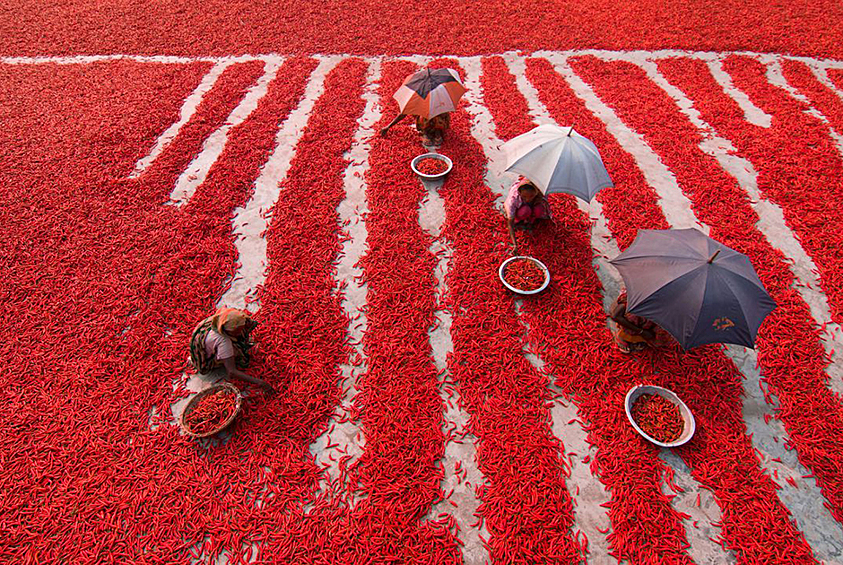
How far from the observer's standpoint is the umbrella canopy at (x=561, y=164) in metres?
5.06

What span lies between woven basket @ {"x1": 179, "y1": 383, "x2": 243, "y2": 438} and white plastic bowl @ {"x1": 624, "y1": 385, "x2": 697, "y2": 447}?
3873 mm

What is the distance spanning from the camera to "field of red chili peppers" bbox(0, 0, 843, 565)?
367 cm

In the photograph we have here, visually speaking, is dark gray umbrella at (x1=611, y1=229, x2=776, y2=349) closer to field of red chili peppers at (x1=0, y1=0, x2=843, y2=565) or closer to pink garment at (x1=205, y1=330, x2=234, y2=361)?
field of red chili peppers at (x1=0, y1=0, x2=843, y2=565)

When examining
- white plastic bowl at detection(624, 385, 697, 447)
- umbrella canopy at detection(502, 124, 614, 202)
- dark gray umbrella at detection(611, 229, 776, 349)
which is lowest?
white plastic bowl at detection(624, 385, 697, 447)

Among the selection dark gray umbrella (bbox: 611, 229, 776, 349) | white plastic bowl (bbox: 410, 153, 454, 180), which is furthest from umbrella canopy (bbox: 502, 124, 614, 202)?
white plastic bowl (bbox: 410, 153, 454, 180)

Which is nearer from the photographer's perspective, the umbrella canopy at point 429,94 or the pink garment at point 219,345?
the pink garment at point 219,345

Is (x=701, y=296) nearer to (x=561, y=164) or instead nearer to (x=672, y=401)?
(x=672, y=401)

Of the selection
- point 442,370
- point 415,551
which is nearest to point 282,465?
point 415,551

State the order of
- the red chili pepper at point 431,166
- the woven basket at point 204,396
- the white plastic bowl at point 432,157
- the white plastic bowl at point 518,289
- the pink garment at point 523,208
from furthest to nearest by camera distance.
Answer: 1. the red chili pepper at point 431,166
2. the white plastic bowl at point 432,157
3. the pink garment at point 523,208
4. the white plastic bowl at point 518,289
5. the woven basket at point 204,396

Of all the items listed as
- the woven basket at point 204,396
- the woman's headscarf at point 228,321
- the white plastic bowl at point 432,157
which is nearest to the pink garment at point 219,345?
the woman's headscarf at point 228,321

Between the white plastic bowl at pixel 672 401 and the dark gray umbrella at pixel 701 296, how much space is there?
2.51 feet

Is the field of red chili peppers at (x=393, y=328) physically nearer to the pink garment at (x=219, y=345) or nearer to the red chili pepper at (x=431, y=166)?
the red chili pepper at (x=431, y=166)

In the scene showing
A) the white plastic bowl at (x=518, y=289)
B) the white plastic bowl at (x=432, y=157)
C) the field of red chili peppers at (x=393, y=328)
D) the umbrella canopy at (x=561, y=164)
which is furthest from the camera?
the white plastic bowl at (x=432, y=157)

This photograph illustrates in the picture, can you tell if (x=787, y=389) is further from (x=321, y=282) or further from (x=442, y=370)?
(x=321, y=282)
